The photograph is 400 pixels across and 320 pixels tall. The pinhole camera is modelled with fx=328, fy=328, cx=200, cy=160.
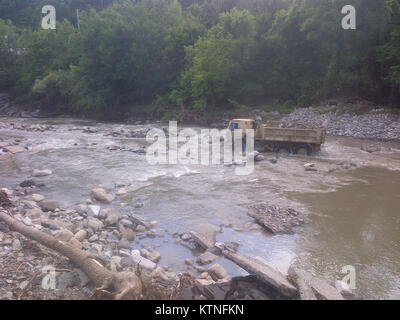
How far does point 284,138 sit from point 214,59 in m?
19.7

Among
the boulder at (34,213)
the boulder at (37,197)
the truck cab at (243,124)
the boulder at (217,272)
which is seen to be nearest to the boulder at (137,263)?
the boulder at (217,272)

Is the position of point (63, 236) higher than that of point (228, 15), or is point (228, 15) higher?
point (228, 15)

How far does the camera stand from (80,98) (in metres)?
40.8

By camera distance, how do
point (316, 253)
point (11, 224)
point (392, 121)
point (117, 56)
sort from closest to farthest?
point (11, 224), point (316, 253), point (392, 121), point (117, 56)

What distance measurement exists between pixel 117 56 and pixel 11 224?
37556 mm

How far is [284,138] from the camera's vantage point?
58.3ft

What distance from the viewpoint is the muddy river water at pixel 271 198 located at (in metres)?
6.99

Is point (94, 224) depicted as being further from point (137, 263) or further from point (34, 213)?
point (137, 263)

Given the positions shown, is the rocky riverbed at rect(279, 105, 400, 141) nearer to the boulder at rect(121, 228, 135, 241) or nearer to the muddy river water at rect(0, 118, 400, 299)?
the muddy river water at rect(0, 118, 400, 299)

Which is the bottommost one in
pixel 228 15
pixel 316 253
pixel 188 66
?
pixel 316 253

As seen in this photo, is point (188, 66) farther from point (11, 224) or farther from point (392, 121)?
point (11, 224)

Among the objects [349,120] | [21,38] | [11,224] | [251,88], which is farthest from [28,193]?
[21,38]

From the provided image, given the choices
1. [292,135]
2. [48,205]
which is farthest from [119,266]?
[292,135]

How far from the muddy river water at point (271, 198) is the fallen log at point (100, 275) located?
186 centimetres
